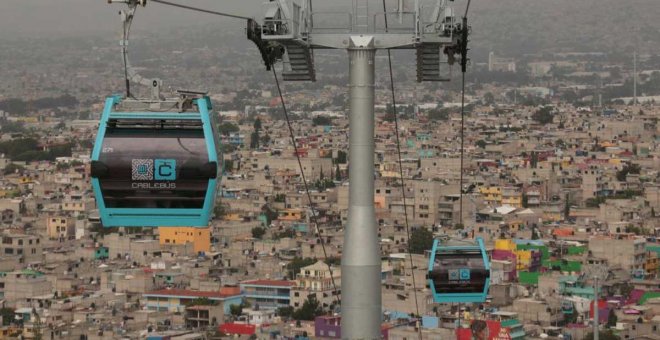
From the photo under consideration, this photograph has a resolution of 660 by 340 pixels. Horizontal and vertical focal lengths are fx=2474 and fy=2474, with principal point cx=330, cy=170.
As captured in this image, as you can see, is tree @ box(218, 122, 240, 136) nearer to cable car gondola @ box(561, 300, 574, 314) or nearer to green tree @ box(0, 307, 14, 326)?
green tree @ box(0, 307, 14, 326)

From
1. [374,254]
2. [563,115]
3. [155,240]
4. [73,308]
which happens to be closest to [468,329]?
[73,308]

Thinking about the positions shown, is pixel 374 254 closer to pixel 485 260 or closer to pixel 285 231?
pixel 485 260

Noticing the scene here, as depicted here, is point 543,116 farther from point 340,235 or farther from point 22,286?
point 22,286

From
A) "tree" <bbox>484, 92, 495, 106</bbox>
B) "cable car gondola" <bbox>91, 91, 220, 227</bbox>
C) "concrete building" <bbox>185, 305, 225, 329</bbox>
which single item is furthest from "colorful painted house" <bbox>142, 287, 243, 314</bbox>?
"tree" <bbox>484, 92, 495, 106</bbox>

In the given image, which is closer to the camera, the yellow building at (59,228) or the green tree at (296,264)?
the green tree at (296,264)

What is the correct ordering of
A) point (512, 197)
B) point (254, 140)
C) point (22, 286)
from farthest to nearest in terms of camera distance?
point (254, 140) < point (512, 197) < point (22, 286)

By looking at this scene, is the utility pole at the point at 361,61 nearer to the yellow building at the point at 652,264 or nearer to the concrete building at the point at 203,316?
the concrete building at the point at 203,316

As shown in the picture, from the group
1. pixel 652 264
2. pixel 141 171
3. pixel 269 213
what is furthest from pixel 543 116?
pixel 141 171

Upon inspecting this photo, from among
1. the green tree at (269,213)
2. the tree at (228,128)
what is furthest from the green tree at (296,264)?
the tree at (228,128)
